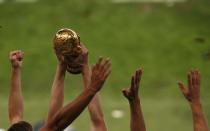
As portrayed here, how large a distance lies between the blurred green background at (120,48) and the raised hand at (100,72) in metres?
8.02

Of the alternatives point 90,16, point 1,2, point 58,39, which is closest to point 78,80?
point 90,16

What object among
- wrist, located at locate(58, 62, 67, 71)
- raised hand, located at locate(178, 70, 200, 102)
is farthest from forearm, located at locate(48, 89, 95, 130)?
raised hand, located at locate(178, 70, 200, 102)

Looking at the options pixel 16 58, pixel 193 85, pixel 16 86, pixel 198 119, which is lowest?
pixel 198 119

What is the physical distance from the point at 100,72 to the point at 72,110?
33cm

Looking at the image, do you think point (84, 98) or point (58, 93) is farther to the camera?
point (58, 93)

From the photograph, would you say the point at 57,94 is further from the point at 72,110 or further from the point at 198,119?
the point at 198,119

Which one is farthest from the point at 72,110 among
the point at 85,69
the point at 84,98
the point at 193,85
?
the point at 193,85

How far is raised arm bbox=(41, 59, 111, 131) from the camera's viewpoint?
467cm

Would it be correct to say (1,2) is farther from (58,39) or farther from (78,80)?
(58,39)

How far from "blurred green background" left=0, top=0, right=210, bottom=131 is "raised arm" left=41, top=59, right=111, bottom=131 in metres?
7.81

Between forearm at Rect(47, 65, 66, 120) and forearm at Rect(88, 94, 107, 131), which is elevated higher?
forearm at Rect(47, 65, 66, 120)

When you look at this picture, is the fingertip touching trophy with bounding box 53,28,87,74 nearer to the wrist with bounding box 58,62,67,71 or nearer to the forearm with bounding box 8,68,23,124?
the wrist with bounding box 58,62,67,71

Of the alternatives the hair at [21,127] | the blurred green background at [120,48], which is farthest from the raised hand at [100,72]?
the blurred green background at [120,48]

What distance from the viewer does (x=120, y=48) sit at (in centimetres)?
1574
